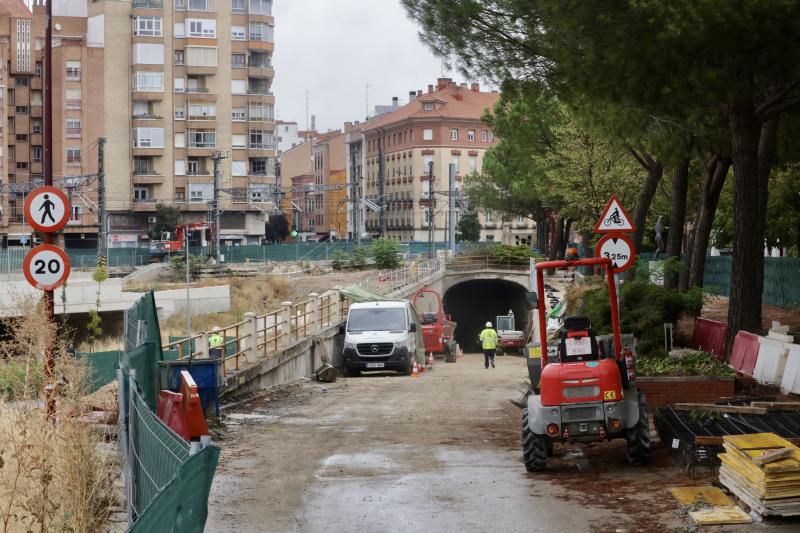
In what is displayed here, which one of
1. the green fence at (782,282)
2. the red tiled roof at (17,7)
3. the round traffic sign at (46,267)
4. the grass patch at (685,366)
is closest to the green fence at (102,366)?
the round traffic sign at (46,267)

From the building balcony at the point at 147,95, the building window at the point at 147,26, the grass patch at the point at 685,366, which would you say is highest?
the building window at the point at 147,26

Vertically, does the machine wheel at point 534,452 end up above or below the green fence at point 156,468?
below

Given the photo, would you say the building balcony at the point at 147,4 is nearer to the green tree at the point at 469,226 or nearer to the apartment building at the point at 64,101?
the apartment building at the point at 64,101

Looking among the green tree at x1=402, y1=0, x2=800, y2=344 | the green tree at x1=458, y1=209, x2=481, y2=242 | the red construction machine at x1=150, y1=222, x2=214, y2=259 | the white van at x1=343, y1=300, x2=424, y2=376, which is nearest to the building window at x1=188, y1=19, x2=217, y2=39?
the red construction machine at x1=150, y1=222, x2=214, y2=259

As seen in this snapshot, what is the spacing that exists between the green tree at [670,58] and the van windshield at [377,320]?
1303cm

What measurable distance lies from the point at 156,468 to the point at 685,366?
11.9 m

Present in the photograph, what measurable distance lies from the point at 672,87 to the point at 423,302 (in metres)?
54.8

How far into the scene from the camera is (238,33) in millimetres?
106375

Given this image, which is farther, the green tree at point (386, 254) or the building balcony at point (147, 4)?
the building balcony at point (147, 4)

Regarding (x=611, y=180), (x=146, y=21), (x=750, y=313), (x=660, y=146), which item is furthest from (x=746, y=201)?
(x=146, y=21)

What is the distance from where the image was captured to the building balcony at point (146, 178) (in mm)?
101250

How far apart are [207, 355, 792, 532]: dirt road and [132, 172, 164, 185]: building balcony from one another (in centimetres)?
8422

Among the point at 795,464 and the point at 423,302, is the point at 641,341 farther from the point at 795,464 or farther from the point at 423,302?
the point at 423,302

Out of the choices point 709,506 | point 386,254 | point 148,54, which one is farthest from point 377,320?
point 148,54
